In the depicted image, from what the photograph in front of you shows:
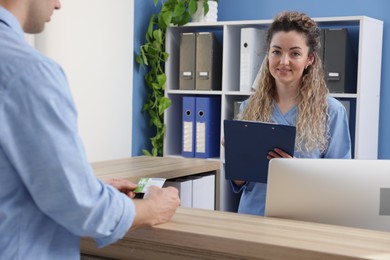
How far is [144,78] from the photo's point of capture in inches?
169

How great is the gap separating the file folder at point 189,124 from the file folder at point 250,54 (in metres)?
0.38

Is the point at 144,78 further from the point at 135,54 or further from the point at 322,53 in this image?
the point at 322,53

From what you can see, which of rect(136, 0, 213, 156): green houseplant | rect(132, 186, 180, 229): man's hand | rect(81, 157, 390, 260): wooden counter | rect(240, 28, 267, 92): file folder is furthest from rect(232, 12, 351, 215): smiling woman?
rect(136, 0, 213, 156): green houseplant

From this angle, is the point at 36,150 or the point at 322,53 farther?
the point at 322,53

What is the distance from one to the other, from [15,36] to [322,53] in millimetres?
2795

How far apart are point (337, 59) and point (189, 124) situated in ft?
3.54

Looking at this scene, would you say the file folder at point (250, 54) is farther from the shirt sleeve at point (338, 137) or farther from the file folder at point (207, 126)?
the shirt sleeve at point (338, 137)

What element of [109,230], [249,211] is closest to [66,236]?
[109,230]

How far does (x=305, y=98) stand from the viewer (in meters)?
2.27

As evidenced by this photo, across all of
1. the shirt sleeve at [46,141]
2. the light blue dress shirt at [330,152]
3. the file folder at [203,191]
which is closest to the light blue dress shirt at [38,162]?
the shirt sleeve at [46,141]

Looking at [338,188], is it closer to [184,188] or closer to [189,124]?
[184,188]

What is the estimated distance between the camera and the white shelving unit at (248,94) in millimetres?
3555

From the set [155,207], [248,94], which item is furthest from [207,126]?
[155,207]

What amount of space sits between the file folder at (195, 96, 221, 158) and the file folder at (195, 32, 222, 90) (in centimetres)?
10
